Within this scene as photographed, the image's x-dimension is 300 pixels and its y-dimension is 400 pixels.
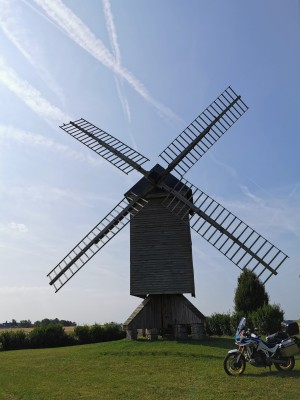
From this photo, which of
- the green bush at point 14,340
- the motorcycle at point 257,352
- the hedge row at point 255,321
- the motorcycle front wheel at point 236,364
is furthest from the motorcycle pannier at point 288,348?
the green bush at point 14,340

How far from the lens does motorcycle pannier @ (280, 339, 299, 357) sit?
10.8m

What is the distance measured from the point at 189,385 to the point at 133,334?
1105 centimetres

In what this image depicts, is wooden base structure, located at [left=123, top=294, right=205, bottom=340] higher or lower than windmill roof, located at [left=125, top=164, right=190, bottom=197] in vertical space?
lower

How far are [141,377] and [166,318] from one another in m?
9.60

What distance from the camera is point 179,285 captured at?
20.1 m

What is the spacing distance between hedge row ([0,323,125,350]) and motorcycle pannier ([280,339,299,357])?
17.9 meters

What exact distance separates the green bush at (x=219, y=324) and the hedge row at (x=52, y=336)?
7.05 metres

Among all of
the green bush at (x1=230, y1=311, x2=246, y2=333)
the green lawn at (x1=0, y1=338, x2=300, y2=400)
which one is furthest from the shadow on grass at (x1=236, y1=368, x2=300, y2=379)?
the green bush at (x1=230, y1=311, x2=246, y2=333)

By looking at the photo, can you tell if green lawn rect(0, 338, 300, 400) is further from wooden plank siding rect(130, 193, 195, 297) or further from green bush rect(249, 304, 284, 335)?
green bush rect(249, 304, 284, 335)

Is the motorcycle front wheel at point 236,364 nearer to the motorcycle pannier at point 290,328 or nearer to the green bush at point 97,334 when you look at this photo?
the motorcycle pannier at point 290,328

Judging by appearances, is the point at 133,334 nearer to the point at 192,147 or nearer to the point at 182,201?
the point at 182,201

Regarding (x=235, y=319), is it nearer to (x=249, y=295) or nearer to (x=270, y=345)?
(x=249, y=295)

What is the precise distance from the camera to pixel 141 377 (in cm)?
1120

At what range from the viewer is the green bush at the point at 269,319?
23.6 meters
